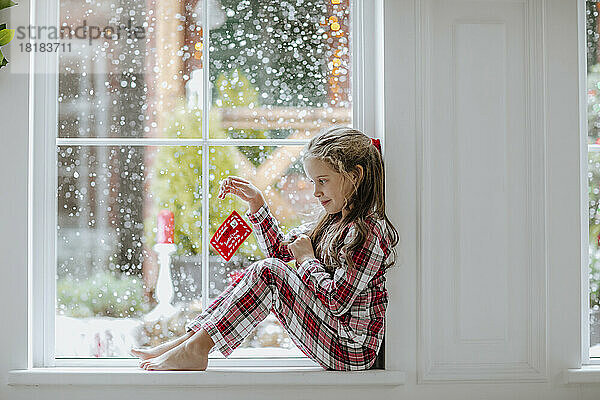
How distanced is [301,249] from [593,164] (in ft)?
3.28


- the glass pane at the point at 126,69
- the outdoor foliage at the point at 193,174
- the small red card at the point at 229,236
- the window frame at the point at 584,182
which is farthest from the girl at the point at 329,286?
the window frame at the point at 584,182

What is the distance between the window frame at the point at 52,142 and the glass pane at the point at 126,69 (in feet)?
0.11

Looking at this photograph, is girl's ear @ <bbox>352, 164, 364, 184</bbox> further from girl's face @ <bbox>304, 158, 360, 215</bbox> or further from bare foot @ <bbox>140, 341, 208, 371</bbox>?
bare foot @ <bbox>140, 341, 208, 371</bbox>

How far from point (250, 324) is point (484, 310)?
2.37 ft

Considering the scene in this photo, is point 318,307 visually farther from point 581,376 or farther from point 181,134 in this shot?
point 581,376

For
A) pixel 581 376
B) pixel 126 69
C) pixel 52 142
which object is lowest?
pixel 581 376

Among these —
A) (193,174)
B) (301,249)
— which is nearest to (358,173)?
(301,249)

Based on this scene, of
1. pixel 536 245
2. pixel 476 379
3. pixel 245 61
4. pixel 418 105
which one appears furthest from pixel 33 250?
pixel 536 245

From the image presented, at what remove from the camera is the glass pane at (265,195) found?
2.34m

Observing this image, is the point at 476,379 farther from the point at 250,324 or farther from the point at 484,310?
the point at 250,324

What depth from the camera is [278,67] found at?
2.37m

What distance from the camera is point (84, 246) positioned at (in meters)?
2.32

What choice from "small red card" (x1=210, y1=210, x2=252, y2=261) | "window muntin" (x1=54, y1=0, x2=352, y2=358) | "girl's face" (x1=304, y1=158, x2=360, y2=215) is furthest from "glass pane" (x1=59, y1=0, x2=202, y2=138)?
"girl's face" (x1=304, y1=158, x2=360, y2=215)

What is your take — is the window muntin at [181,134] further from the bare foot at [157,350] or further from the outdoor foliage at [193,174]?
the bare foot at [157,350]
